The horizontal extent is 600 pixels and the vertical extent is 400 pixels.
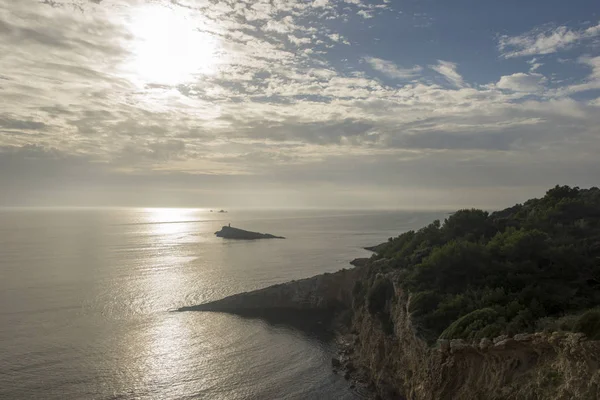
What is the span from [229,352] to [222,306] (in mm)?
17787

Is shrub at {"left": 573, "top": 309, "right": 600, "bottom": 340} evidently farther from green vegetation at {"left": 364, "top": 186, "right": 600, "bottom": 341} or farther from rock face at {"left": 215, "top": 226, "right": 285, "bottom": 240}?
rock face at {"left": 215, "top": 226, "right": 285, "bottom": 240}

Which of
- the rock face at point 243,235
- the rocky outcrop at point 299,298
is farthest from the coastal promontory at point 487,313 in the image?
the rock face at point 243,235

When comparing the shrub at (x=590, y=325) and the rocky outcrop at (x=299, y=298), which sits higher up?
the shrub at (x=590, y=325)

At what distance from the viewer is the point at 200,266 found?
102 metres

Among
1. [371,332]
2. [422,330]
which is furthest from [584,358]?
[371,332]

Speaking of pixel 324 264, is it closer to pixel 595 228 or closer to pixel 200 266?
pixel 200 266

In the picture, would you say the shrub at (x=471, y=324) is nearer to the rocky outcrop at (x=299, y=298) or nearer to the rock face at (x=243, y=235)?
the rocky outcrop at (x=299, y=298)

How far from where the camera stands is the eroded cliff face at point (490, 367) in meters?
14.6

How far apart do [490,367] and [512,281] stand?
10687 millimetres

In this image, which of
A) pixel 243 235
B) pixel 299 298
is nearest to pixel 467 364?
pixel 299 298

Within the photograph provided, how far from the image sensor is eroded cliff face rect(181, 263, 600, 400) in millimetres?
14820

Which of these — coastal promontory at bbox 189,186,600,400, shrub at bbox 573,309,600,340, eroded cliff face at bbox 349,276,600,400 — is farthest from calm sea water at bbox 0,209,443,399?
shrub at bbox 573,309,600,340

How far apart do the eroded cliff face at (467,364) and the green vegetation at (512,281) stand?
1143mm

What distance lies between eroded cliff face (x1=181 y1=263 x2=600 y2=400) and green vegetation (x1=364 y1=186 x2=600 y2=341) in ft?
3.75
